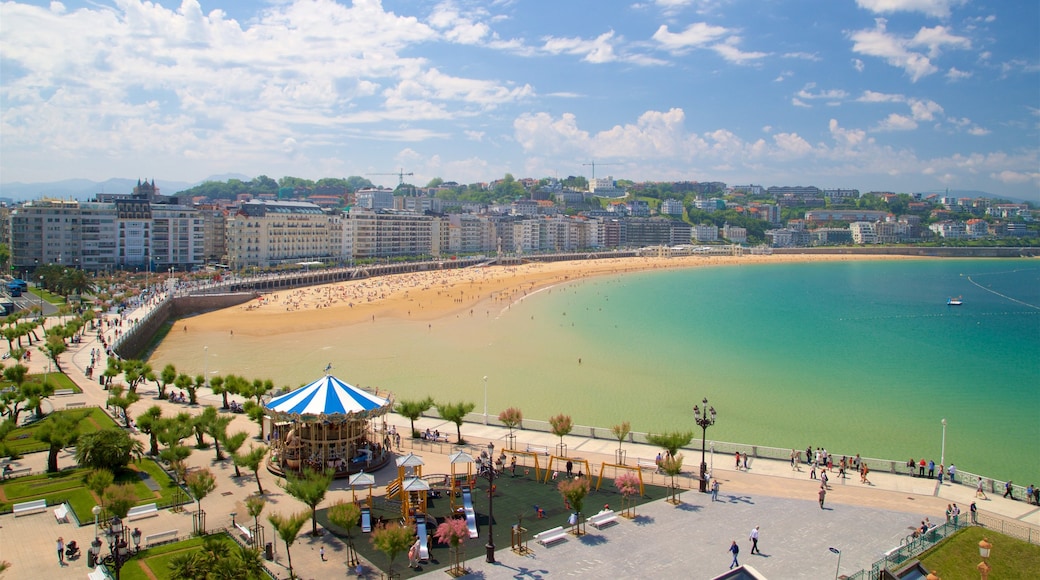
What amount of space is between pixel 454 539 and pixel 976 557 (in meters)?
11.1

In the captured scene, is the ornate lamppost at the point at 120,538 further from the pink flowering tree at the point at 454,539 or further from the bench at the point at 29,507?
the pink flowering tree at the point at 454,539

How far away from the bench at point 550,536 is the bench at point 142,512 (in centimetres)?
907

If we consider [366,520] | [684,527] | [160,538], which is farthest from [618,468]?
[160,538]

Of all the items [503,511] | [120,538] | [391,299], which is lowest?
[503,511]

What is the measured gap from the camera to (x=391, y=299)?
69.6m

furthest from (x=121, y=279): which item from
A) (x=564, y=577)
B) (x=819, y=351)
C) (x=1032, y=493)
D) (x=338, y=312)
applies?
(x=1032, y=493)

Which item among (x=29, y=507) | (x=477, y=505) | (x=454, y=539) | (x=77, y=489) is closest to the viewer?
(x=454, y=539)

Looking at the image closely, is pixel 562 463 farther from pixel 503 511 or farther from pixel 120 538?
pixel 120 538

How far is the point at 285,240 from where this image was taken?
95.2 m

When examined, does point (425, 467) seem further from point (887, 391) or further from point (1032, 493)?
point (887, 391)

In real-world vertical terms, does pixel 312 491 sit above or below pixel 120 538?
above

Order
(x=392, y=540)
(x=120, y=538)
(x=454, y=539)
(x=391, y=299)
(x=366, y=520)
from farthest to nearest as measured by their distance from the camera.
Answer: (x=391, y=299) → (x=366, y=520) → (x=454, y=539) → (x=120, y=538) → (x=392, y=540)

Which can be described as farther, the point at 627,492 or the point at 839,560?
the point at 627,492

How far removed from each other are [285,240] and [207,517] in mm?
82672
